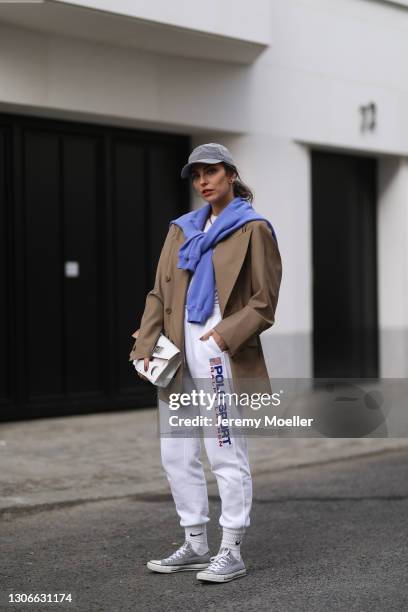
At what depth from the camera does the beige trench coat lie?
428 cm

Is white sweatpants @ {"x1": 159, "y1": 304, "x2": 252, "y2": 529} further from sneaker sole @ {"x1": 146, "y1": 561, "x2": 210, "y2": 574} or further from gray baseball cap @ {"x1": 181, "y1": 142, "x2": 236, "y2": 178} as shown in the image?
gray baseball cap @ {"x1": 181, "y1": 142, "x2": 236, "y2": 178}

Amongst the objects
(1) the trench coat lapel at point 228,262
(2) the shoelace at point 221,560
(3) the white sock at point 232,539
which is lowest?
(2) the shoelace at point 221,560

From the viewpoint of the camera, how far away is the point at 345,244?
12.1 meters

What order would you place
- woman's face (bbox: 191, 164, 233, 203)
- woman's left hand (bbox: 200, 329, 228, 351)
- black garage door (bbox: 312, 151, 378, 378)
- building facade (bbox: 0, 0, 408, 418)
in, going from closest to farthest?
woman's left hand (bbox: 200, 329, 228, 351)
woman's face (bbox: 191, 164, 233, 203)
building facade (bbox: 0, 0, 408, 418)
black garage door (bbox: 312, 151, 378, 378)

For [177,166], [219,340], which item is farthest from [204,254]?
[177,166]

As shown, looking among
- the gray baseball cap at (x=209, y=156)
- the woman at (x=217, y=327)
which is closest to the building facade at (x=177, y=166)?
the gray baseball cap at (x=209, y=156)

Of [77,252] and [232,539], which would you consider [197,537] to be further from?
[77,252]

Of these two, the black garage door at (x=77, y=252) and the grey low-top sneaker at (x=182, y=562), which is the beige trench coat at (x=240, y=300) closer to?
the grey low-top sneaker at (x=182, y=562)

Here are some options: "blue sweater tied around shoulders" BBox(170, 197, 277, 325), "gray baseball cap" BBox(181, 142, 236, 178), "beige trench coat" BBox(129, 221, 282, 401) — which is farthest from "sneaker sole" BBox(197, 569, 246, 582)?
"gray baseball cap" BBox(181, 142, 236, 178)

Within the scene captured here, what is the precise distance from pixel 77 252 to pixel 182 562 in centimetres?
525

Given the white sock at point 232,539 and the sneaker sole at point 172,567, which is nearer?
the white sock at point 232,539

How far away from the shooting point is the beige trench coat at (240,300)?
428 cm

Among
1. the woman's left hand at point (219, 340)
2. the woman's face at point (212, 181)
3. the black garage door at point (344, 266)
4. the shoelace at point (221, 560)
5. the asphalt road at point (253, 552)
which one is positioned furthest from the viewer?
the black garage door at point (344, 266)

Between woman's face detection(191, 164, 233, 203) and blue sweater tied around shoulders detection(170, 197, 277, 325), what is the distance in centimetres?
7
